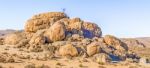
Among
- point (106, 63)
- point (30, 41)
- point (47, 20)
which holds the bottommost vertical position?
point (106, 63)

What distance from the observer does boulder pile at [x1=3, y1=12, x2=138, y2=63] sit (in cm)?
3969

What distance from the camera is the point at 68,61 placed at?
35.5 metres

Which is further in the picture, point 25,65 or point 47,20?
point 47,20

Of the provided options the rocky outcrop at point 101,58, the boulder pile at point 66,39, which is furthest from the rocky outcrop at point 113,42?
the rocky outcrop at point 101,58

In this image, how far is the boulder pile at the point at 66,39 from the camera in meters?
39.7

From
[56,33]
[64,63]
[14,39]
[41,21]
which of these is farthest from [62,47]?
[41,21]

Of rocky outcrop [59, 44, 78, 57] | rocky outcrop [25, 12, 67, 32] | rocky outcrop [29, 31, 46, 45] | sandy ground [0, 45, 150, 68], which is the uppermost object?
rocky outcrop [25, 12, 67, 32]

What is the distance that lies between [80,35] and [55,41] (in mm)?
4287

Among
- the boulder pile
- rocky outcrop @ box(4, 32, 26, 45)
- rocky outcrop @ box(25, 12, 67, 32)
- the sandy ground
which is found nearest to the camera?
the sandy ground

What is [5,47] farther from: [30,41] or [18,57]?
[18,57]

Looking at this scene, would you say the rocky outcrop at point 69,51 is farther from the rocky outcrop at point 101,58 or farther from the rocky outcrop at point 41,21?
the rocky outcrop at point 41,21

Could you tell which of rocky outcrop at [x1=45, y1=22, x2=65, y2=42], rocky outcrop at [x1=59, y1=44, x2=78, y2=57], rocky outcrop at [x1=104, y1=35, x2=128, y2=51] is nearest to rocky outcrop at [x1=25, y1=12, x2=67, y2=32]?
rocky outcrop at [x1=45, y1=22, x2=65, y2=42]

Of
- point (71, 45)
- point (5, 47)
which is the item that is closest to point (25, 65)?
point (71, 45)

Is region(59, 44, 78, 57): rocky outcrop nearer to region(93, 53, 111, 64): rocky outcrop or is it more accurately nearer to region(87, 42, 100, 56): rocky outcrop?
region(87, 42, 100, 56): rocky outcrop
